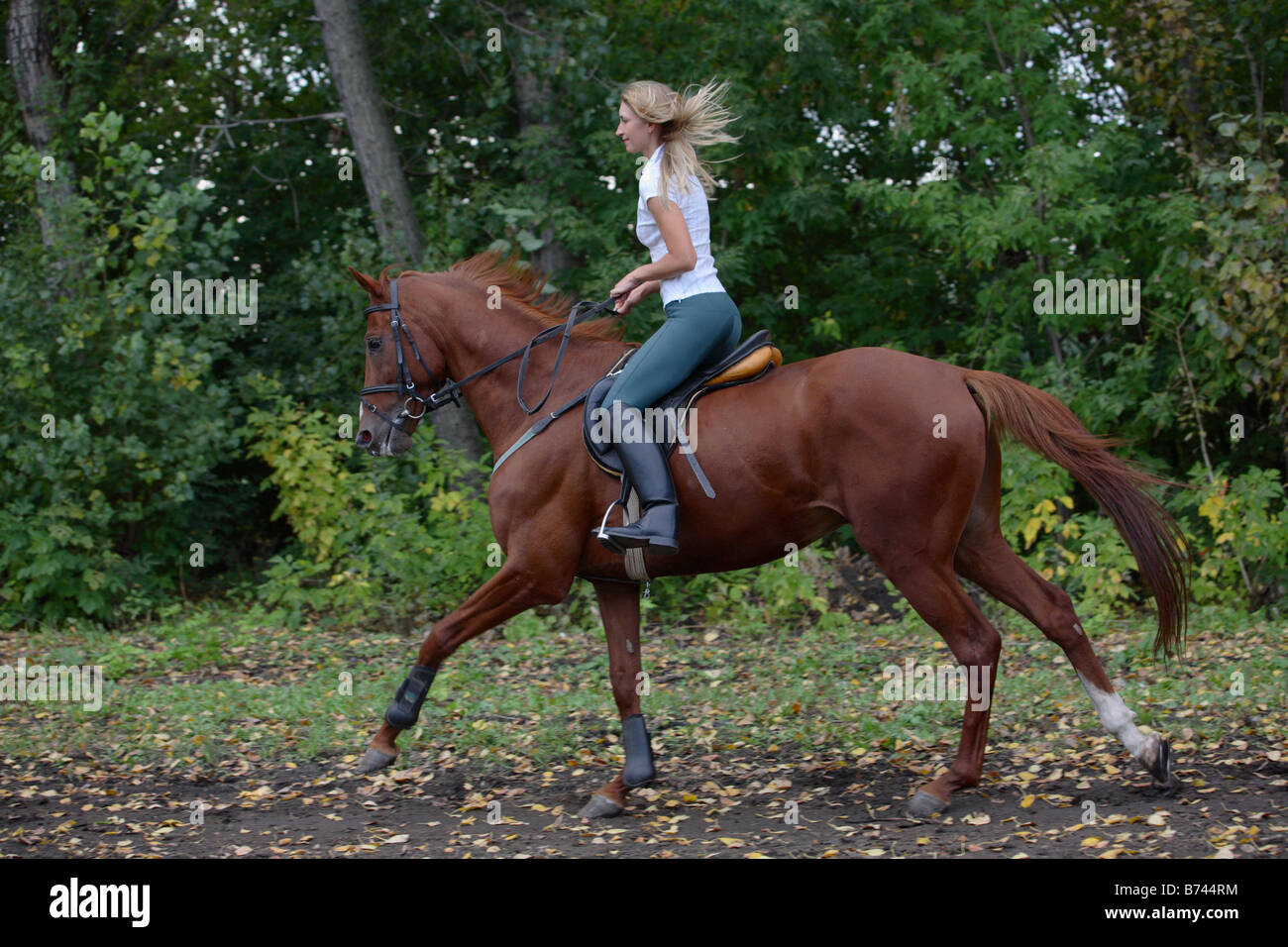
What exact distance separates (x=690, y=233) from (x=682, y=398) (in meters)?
0.74

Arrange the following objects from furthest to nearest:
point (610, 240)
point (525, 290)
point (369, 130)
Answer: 1. point (369, 130)
2. point (610, 240)
3. point (525, 290)

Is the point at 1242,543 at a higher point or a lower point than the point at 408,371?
lower

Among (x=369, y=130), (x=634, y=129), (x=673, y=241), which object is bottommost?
(x=673, y=241)

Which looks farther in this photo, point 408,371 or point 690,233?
point 408,371

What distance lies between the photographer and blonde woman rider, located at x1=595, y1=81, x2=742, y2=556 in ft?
16.8

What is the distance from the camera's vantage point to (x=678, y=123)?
17.1ft

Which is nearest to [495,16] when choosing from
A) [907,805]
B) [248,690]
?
[248,690]

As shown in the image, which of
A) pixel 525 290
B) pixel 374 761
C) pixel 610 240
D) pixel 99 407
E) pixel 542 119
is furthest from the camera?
pixel 542 119

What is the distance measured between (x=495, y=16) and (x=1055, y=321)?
6.72 meters

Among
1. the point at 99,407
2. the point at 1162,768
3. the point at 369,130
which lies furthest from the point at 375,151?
the point at 1162,768

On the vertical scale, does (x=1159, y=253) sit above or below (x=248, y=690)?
above

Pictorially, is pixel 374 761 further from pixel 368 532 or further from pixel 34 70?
pixel 34 70
